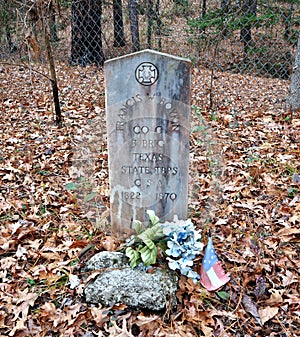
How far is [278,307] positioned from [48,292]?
165cm

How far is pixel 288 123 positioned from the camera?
5.11 metres

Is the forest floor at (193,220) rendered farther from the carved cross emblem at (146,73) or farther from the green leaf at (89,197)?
the carved cross emblem at (146,73)

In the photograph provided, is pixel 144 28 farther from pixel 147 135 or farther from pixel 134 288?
pixel 134 288

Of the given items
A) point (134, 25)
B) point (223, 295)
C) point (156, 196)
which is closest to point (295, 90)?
point (134, 25)

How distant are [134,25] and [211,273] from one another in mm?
5590

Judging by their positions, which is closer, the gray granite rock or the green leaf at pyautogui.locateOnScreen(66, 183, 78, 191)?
the gray granite rock

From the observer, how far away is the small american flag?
259 cm

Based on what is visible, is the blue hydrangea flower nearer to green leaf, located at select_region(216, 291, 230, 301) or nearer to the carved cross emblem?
green leaf, located at select_region(216, 291, 230, 301)

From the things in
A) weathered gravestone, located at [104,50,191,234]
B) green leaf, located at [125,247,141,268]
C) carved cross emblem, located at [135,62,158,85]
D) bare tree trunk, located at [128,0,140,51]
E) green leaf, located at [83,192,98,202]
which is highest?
bare tree trunk, located at [128,0,140,51]

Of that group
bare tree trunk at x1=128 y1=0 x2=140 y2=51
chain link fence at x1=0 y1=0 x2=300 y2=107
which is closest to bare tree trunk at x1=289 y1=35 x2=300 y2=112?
chain link fence at x1=0 y1=0 x2=300 y2=107

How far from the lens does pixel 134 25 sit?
687 centimetres

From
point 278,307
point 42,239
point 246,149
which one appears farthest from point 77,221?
point 246,149

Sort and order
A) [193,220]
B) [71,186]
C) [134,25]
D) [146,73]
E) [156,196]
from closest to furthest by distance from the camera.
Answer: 1. [146,73]
2. [156,196]
3. [193,220]
4. [71,186]
5. [134,25]

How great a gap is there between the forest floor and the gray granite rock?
0.20 ft
